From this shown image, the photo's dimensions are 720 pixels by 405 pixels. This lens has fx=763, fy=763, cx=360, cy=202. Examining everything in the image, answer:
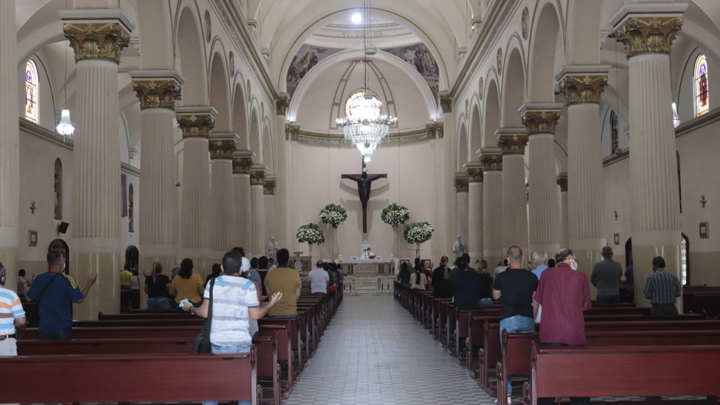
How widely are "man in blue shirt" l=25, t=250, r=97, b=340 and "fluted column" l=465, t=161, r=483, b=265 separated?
871 inches

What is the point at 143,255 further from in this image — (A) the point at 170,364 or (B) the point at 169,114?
(A) the point at 170,364

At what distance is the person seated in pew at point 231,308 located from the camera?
21.5 ft

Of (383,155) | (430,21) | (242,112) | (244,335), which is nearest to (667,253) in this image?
(244,335)

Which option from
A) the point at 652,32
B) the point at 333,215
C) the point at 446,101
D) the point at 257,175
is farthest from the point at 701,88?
the point at 333,215

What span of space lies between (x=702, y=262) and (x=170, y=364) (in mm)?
21234

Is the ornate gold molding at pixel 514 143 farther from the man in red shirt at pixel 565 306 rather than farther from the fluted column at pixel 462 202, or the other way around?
the man in red shirt at pixel 565 306

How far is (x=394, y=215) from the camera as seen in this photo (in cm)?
4203

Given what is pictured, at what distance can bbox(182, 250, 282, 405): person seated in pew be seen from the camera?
6559 millimetres

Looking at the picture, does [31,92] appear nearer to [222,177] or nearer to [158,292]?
[222,177]

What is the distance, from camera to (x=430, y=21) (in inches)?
1387

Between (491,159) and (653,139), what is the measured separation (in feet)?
47.9

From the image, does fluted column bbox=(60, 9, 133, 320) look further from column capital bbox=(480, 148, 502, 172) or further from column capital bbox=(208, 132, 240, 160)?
column capital bbox=(480, 148, 502, 172)

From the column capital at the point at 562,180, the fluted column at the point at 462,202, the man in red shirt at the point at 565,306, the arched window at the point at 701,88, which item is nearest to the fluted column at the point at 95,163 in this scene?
the man in red shirt at the point at 565,306

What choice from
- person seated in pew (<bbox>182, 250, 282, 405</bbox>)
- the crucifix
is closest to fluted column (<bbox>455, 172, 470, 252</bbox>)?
the crucifix
